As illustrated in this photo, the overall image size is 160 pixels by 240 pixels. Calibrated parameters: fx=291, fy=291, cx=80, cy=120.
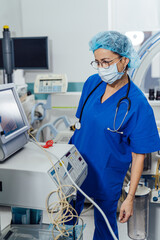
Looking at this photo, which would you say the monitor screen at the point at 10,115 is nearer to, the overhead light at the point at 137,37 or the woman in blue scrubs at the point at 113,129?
the woman in blue scrubs at the point at 113,129

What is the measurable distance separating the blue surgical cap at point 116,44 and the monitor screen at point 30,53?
158 centimetres

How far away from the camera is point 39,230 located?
1132 mm

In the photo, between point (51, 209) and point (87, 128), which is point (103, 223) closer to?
point (87, 128)

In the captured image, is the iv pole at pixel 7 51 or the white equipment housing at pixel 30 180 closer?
the white equipment housing at pixel 30 180

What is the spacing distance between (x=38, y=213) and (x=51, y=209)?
0.65ft

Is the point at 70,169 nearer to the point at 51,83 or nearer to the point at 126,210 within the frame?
the point at 126,210

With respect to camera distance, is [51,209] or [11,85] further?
[11,85]

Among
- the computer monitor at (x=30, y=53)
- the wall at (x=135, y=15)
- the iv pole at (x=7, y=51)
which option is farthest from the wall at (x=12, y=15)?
the wall at (x=135, y=15)

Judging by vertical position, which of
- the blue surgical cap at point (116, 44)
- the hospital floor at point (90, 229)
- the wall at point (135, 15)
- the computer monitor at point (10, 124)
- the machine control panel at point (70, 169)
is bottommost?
the hospital floor at point (90, 229)

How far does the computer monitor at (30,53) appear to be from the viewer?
3021mm

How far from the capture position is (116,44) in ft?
4.83

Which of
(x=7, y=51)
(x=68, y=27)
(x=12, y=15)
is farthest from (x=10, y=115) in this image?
(x=12, y=15)

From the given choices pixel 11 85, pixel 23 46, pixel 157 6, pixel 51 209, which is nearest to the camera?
pixel 51 209

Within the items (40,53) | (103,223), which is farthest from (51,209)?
(40,53)
